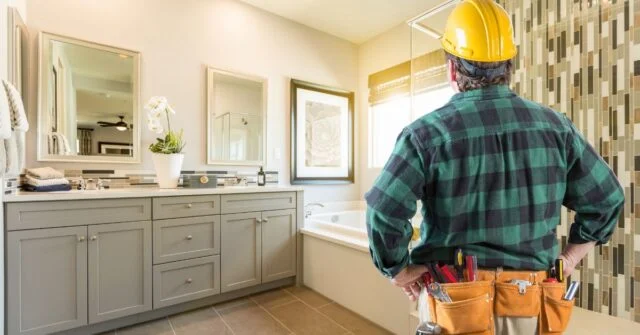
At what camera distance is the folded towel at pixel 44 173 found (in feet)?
6.09

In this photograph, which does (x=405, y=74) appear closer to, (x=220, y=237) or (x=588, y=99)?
(x=588, y=99)

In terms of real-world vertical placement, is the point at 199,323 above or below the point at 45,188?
below

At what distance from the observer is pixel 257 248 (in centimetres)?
249

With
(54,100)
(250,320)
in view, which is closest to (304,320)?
(250,320)

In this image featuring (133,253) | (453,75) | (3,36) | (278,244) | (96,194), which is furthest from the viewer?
(278,244)

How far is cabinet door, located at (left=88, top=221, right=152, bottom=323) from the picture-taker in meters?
1.83

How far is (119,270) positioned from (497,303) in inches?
82.2

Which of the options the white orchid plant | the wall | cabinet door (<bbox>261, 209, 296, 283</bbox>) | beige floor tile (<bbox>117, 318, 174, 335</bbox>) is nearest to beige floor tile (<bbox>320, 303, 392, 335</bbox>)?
cabinet door (<bbox>261, 209, 296, 283</bbox>)

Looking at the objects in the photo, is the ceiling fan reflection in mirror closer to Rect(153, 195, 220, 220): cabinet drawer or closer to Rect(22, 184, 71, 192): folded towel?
Rect(22, 184, 71, 192): folded towel

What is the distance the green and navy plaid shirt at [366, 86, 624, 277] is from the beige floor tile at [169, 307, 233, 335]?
1704 millimetres

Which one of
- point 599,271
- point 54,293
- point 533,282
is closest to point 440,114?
point 533,282

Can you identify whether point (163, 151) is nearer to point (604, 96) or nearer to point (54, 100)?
point (54, 100)

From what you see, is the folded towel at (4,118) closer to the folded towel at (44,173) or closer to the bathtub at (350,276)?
the folded towel at (44,173)

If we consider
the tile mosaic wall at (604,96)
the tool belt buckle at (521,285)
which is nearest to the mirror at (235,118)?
the tile mosaic wall at (604,96)
